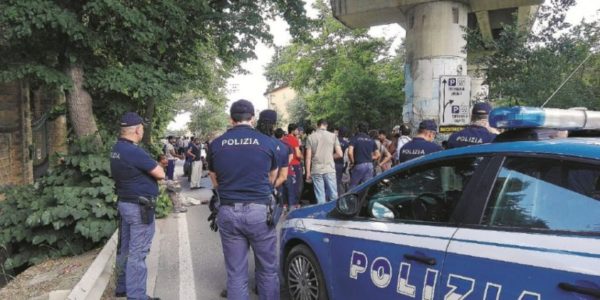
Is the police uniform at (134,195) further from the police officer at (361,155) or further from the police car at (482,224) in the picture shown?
the police officer at (361,155)

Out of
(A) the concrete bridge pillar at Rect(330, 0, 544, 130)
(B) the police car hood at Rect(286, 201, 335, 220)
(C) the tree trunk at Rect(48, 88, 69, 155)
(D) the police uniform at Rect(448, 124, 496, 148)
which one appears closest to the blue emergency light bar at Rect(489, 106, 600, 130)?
(B) the police car hood at Rect(286, 201, 335, 220)

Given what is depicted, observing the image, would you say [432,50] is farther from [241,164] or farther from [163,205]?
[241,164]

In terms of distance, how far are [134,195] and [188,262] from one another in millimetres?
2003

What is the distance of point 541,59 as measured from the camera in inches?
304

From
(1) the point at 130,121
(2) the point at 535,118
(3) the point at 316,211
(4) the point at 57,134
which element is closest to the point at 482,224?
(2) the point at 535,118

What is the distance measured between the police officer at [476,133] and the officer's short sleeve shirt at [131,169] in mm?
3448

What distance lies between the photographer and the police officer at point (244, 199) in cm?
373

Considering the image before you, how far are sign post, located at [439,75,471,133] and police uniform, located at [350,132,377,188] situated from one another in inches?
58.8

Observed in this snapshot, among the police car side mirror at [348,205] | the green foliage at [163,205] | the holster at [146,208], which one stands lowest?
the green foliage at [163,205]

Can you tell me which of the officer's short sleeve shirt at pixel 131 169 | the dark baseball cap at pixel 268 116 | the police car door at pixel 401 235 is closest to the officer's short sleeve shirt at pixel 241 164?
the police car door at pixel 401 235

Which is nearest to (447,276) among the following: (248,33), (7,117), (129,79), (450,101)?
(450,101)

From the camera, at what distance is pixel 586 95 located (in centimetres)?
870

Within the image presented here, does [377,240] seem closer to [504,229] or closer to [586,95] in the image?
[504,229]

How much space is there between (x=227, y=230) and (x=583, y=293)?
2.48 metres
